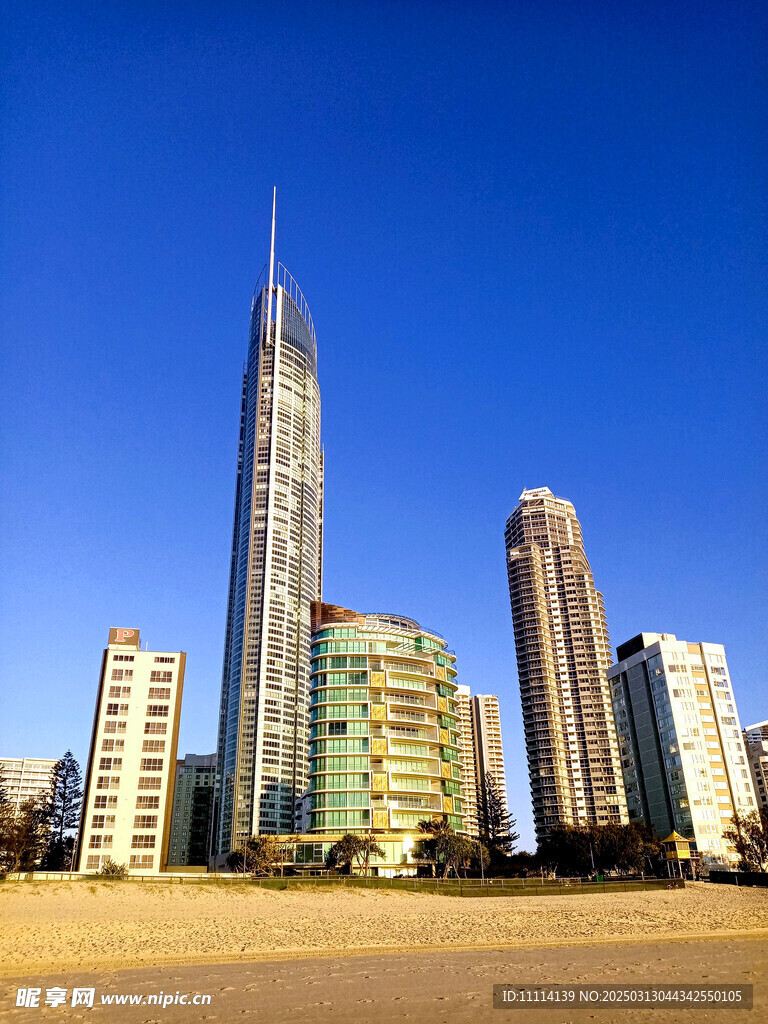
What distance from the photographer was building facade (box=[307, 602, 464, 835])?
9475 centimetres

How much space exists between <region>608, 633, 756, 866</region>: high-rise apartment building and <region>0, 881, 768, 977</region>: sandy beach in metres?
65.7

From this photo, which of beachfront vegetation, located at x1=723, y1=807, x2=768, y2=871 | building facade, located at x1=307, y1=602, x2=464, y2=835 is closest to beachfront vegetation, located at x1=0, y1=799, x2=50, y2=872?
building facade, located at x1=307, y1=602, x2=464, y2=835

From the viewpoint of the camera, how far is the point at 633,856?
306 feet

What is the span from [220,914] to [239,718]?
152 metres

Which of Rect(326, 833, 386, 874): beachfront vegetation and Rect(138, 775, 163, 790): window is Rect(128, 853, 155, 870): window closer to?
Rect(138, 775, 163, 790): window

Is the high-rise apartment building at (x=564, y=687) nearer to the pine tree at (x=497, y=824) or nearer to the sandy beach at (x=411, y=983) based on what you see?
the pine tree at (x=497, y=824)

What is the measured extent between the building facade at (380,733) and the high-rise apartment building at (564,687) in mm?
73596

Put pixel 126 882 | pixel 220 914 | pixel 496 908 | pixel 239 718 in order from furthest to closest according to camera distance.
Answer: pixel 239 718 → pixel 126 882 → pixel 496 908 → pixel 220 914

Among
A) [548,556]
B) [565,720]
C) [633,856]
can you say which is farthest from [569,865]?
[548,556]

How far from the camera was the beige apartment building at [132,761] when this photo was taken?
91.8m

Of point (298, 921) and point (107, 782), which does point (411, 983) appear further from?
point (107, 782)

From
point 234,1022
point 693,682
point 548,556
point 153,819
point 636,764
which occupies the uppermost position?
point 548,556

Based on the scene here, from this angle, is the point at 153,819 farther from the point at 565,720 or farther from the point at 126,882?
the point at 565,720

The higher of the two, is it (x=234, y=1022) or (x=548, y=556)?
(x=548, y=556)
